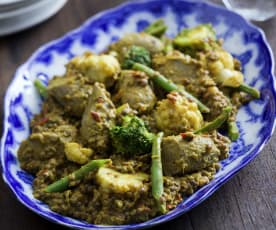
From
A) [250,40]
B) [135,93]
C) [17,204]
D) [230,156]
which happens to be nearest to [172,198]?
[230,156]

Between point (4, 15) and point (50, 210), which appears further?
Answer: point (4, 15)

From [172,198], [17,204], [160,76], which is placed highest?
[160,76]

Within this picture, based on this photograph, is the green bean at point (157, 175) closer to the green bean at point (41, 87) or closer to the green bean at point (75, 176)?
the green bean at point (75, 176)

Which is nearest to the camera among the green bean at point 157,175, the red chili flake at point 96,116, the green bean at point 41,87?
the green bean at point 157,175

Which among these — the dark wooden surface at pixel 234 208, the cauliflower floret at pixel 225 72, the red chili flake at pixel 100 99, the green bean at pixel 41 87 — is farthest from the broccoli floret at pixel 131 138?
the green bean at pixel 41 87

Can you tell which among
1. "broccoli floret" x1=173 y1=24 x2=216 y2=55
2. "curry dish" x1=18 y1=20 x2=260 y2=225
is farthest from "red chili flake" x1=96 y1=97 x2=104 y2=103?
"broccoli floret" x1=173 y1=24 x2=216 y2=55

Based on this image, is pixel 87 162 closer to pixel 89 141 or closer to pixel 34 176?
pixel 89 141

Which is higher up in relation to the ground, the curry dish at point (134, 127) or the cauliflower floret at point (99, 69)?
the cauliflower floret at point (99, 69)

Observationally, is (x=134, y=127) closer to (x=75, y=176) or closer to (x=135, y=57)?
(x=75, y=176)
